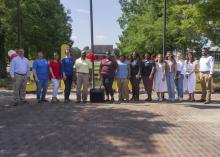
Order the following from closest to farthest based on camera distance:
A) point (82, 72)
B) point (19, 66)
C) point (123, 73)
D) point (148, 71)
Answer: point (19, 66), point (82, 72), point (123, 73), point (148, 71)

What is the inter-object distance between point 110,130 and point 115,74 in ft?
19.4

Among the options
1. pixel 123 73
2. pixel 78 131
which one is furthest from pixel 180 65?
pixel 78 131

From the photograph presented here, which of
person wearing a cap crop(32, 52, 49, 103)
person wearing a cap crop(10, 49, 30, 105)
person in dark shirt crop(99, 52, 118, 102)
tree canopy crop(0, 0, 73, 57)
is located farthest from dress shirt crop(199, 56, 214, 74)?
tree canopy crop(0, 0, 73, 57)

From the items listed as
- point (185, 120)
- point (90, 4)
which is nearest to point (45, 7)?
point (90, 4)

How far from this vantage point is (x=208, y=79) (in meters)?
15.8

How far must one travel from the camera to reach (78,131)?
1030 centimetres

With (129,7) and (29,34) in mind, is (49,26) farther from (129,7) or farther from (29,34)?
(129,7)

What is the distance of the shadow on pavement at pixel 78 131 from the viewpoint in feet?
28.5

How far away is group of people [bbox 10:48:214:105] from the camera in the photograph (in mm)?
15750

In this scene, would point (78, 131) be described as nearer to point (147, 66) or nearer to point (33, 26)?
point (147, 66)

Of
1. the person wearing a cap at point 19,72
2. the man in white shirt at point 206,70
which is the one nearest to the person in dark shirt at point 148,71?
the man in white shirt at point 206,70

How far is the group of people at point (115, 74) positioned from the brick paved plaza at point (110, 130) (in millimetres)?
1286

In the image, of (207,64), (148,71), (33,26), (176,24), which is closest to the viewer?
(207,64)

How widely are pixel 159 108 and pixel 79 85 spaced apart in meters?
3.05
